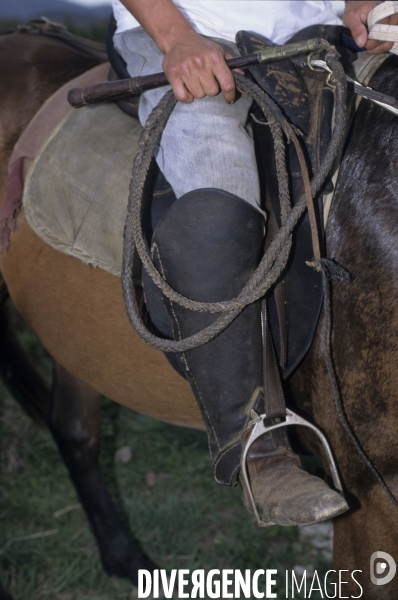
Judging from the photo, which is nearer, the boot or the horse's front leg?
the boot

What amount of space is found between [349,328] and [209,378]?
369mm

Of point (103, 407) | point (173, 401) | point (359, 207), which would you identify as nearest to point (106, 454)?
point (103, 407)

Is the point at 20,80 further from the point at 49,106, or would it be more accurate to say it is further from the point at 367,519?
the point at 367,519

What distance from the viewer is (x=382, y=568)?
1.53m

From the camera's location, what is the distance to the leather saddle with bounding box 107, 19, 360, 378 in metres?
1.48

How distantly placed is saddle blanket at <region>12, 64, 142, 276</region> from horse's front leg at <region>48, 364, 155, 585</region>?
0.87 metres

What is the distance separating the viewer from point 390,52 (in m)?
1.58

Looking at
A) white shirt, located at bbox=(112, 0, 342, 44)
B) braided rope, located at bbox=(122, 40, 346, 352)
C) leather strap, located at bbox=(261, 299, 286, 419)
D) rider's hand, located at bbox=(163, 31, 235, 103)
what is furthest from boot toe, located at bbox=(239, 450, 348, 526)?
white shirt, located at bbox=(112, 0, 342, 44)

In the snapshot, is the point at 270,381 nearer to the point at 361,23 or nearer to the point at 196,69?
the point at 196,69

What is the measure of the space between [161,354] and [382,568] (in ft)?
2.79

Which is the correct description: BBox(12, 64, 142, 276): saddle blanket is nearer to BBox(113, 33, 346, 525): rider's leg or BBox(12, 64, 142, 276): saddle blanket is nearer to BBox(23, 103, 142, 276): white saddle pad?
BBox(23, 103, 142, 276): white saddle pad

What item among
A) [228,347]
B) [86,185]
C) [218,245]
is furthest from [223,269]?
[86,185]

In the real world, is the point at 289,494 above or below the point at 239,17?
below

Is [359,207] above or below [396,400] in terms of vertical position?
above
